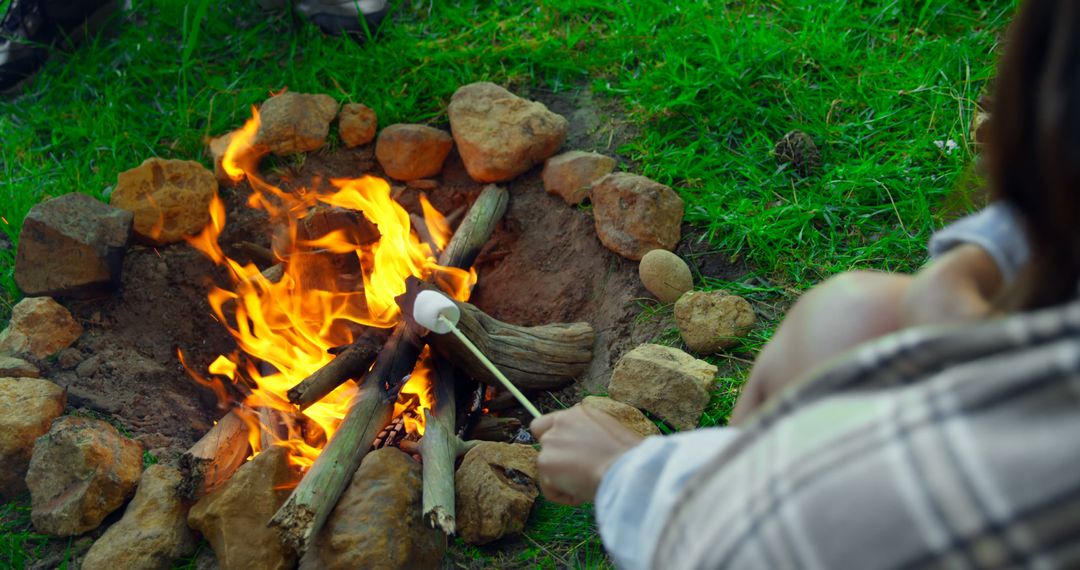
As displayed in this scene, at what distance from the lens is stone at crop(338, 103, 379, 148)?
339cm

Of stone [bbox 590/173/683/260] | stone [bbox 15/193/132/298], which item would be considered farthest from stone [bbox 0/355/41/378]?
stone [bbox 590/173/683/260]

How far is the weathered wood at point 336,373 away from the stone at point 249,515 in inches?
9.0

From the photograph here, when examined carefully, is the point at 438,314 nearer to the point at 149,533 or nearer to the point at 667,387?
the point at 667,387

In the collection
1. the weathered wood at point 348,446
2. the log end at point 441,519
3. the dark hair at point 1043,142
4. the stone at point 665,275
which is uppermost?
the dark hair at point 1043,142

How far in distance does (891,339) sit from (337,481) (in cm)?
168

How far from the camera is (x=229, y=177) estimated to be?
3.30 metres

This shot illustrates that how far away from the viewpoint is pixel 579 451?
146 cm

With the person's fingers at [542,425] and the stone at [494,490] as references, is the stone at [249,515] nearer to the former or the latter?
the stone at [494,490]

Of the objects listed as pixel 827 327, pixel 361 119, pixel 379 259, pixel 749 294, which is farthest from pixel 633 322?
pixel 827 327

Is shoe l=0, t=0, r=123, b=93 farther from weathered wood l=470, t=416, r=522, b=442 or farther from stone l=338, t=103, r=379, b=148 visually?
weathered wood l=470, t=416, r=522, b=442

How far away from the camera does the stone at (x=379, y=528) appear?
2148mm

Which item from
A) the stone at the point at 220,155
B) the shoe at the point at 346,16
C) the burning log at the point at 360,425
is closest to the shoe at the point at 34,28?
the shoe at the point at 346,16

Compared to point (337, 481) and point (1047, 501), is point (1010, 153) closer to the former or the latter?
point (1047, 501)

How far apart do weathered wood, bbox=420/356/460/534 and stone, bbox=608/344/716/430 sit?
0.47m
